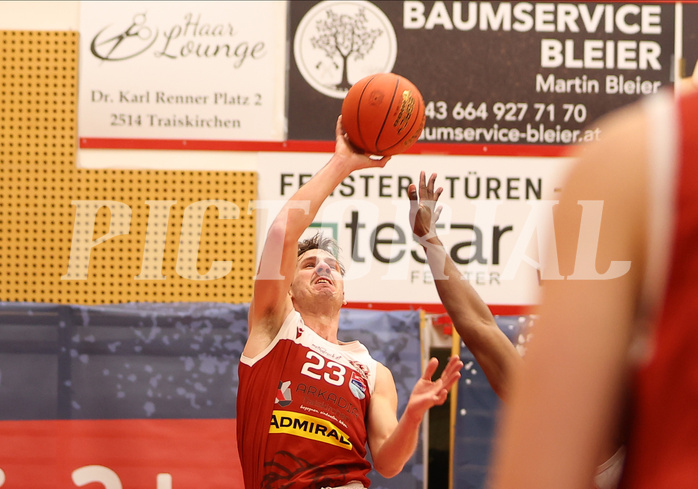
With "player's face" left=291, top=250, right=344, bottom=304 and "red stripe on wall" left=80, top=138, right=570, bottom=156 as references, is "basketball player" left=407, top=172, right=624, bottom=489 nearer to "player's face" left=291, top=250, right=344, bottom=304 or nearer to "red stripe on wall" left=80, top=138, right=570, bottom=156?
"player's face" left=291, top=250, right=344, bottom=304

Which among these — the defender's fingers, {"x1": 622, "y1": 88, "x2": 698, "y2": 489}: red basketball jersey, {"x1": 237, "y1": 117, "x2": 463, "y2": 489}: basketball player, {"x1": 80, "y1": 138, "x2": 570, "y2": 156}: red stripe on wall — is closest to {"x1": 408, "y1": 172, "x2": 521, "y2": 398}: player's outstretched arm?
the defender's fingers

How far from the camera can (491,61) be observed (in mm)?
5035

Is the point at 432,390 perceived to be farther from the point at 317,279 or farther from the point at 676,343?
the point at 676,343

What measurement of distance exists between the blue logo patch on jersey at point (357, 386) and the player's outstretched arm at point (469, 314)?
748 mm

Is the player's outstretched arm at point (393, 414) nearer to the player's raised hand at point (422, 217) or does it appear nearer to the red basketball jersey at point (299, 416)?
the red basketball jersey at point (299, 416)

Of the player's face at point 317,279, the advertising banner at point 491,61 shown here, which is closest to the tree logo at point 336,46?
the advertising banner at point 491,61

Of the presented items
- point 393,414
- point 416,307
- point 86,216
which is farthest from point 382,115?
point 86,216

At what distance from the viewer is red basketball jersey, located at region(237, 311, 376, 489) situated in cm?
286

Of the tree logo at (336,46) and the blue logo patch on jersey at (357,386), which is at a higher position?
the tree logo at (336,46)

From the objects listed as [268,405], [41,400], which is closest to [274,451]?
[268,405]

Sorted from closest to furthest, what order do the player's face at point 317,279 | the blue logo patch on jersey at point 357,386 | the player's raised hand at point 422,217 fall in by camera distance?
the player's raised hand at point 422,217 → the blue logo patch on jersey at point 357,386 → the player's face at point 317,279

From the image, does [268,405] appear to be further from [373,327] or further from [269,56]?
[269,56]

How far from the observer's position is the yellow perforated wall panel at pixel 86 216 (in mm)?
4859

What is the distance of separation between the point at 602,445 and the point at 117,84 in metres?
5.02
